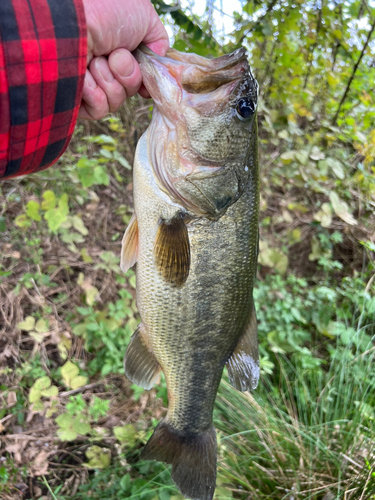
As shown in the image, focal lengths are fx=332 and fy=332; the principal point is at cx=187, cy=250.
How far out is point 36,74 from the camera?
89cm

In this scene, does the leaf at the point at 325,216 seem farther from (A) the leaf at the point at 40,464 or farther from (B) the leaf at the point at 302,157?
(A) the leaf at the point at 40,464

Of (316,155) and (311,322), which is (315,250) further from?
(316,155)

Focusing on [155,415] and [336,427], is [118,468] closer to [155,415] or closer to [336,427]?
[155,415]

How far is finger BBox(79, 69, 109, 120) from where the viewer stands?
1217 mm

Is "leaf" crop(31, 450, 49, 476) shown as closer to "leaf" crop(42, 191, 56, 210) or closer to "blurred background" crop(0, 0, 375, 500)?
"blurred background" crop(0, 0, 375, 500)

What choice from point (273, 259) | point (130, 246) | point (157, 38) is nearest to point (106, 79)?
point (157, 38)

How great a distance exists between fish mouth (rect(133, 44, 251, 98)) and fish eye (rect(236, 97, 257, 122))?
7 cm

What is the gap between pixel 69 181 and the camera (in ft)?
8.73

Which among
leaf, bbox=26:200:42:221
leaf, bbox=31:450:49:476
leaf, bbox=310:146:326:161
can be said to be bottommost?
leaf, bbox=31:450:49:476

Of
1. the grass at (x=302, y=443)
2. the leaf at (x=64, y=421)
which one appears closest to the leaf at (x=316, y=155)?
the grass at (x=302, y=443)

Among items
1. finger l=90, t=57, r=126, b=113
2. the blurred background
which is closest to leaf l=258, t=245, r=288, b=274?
the blurred background

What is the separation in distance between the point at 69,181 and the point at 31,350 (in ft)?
4.42

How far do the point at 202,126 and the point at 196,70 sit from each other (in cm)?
18

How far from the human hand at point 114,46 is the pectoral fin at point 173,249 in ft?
1.71
